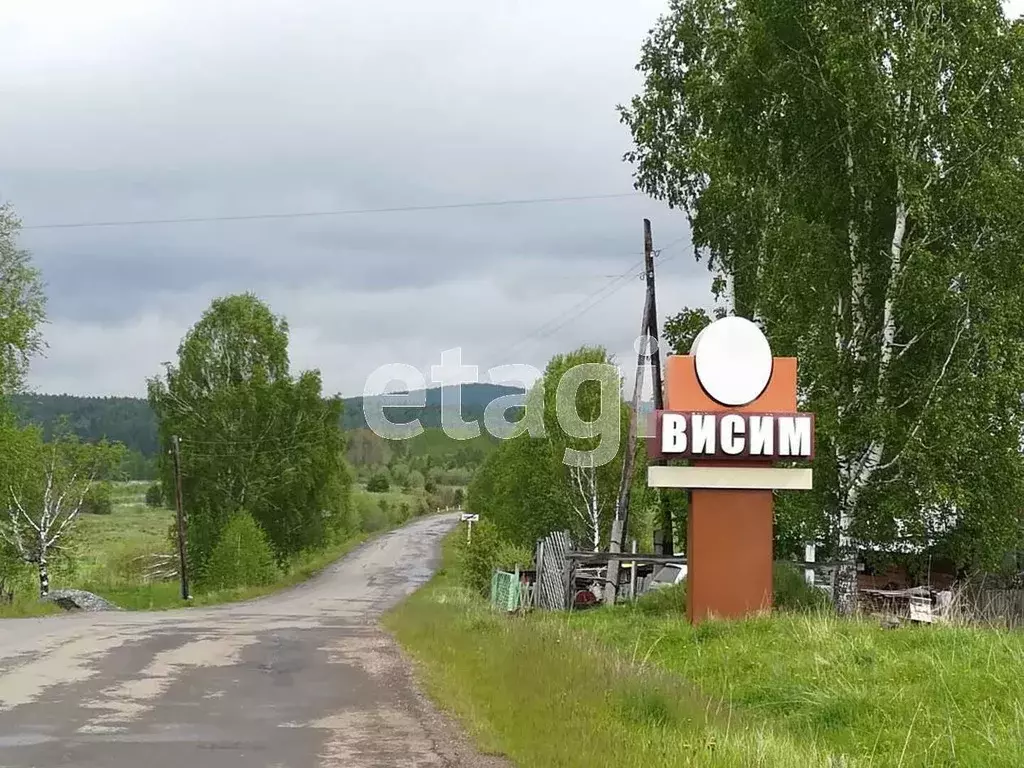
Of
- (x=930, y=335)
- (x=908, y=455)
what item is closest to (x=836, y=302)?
(x=930, y=335)

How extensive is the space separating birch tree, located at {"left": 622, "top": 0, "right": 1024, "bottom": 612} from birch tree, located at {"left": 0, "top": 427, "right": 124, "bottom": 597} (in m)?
35.3

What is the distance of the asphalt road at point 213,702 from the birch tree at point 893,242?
32.9ft

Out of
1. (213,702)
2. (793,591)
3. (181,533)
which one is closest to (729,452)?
(793,591)

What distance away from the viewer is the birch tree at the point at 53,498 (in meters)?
51.3

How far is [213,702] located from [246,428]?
157 feet

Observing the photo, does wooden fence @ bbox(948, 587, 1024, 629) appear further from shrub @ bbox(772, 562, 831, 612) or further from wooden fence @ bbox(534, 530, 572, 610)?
wooden fence @ bbox(534, 530, 572, 610)

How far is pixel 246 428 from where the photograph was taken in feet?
193

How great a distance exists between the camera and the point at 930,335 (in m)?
23.3

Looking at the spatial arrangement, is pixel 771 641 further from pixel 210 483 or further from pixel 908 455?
pixel 210 483

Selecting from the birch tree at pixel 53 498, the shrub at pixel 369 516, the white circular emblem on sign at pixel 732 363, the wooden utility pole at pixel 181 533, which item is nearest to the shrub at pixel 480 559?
the wooden utility pole at pixel 181 533

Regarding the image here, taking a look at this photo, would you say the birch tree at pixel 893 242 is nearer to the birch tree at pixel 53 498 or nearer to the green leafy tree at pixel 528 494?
the green leafy tree at pixel 528 494

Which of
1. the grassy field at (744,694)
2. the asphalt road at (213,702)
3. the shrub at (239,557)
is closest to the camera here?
the grassy field at (744,694)

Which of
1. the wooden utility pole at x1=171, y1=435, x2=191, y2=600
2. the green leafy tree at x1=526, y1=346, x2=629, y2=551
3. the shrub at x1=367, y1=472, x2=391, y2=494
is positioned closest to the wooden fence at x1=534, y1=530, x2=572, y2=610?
the wooden utility pole at x1=171, y1=435, x2=191, y2=600

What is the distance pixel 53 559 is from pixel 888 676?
156ft
